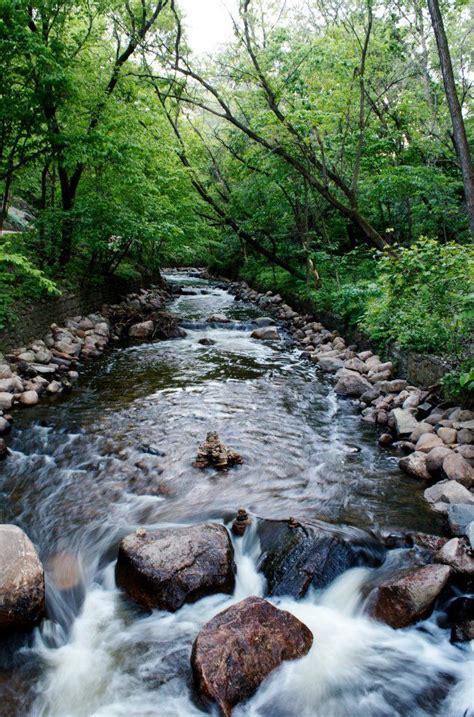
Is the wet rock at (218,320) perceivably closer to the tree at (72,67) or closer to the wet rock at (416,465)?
the tree at (72,67)

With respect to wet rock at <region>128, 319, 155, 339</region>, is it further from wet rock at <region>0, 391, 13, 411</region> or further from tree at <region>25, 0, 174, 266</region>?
wet rock at <region>0, 391, 13, 411</region>

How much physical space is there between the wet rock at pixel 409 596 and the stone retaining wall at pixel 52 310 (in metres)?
7.71

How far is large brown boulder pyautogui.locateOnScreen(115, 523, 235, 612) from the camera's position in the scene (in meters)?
3.52

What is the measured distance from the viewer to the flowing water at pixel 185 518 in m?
2.94

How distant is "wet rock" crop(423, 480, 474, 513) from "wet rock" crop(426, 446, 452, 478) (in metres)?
0.37

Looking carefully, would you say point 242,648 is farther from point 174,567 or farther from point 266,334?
point 266,334

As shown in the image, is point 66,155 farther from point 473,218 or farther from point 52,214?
point 473,218

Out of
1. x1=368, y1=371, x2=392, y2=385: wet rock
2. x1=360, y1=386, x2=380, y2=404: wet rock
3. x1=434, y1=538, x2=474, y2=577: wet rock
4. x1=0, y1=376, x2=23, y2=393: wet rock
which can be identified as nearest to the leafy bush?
x1=0, y1=376, x2=23, y2=393: wet rock

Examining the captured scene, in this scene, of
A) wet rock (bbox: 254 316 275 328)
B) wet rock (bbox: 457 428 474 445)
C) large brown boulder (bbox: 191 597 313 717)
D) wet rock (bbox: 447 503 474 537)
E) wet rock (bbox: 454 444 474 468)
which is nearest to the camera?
large brown boulder (bbox: 191 597 313 717)

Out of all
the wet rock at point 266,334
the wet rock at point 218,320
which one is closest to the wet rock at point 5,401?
the wet rock at point 266,334

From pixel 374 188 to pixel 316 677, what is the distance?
12259 mm

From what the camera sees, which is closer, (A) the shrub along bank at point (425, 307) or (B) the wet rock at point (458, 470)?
(B) the wet rock at point (458, 470)

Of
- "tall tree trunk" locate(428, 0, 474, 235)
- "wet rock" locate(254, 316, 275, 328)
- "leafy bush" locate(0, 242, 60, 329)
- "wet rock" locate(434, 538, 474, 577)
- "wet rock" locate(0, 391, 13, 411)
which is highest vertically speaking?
"tall tree trunk" locate(428, 0, 474, 235)

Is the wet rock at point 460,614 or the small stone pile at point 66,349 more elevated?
the wet rock at point 460,614
